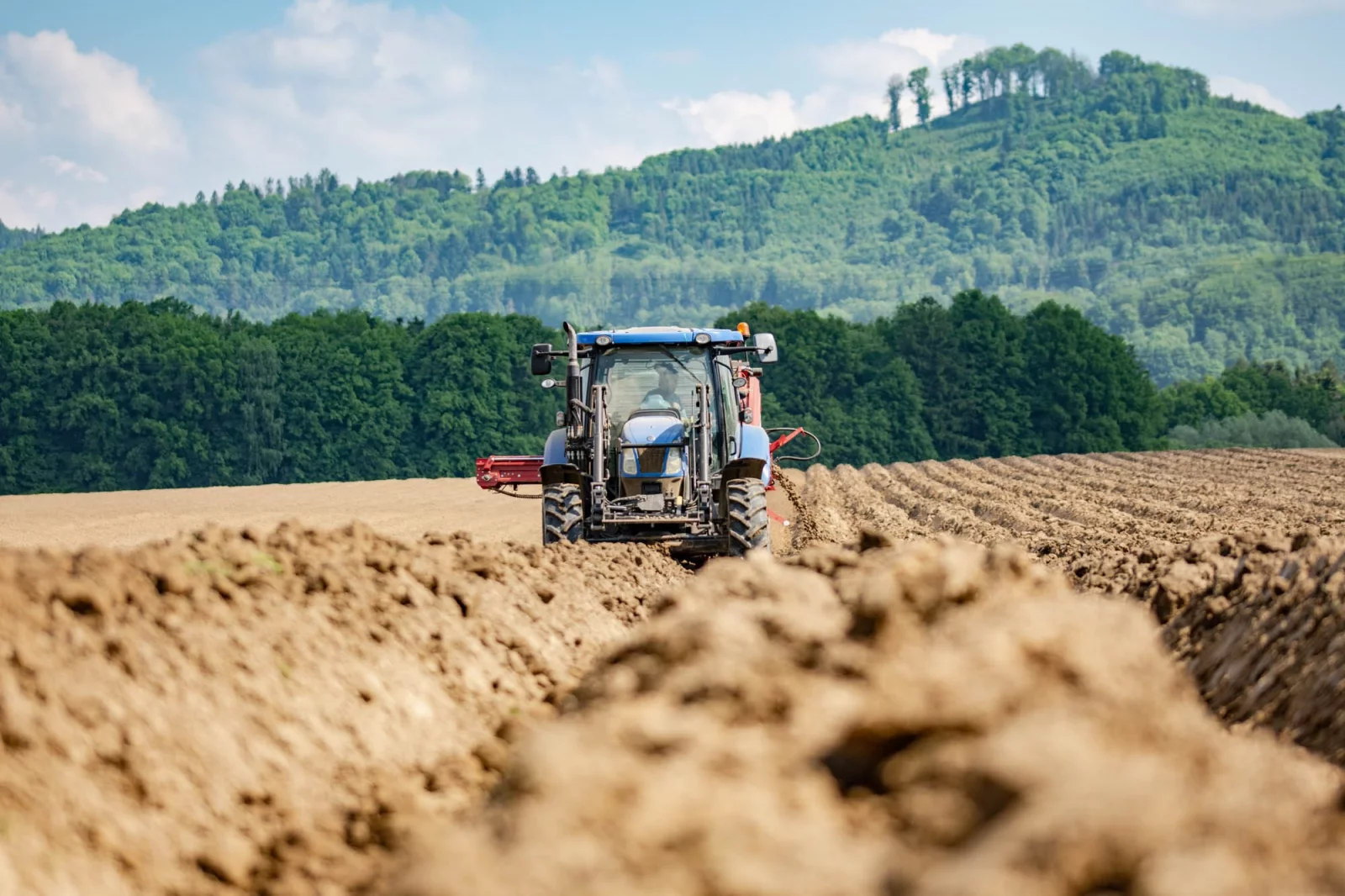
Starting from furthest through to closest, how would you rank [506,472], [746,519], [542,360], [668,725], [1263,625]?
[506,472] < [542,360] < [746,519] < [1263,625] < [668,725]

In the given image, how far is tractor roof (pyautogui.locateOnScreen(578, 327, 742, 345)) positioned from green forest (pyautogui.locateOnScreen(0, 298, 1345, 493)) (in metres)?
42.7

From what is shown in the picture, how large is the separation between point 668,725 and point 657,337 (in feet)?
34.4

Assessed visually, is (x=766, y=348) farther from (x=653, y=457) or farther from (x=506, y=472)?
(x=506, y=472)

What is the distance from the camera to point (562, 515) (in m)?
13.8

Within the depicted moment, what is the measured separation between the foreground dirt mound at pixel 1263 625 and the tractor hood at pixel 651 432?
4602 mm

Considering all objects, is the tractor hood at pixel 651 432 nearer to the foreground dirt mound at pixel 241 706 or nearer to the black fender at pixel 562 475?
the black fender at pixel 562 475

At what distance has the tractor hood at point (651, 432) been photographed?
13805 millimetres

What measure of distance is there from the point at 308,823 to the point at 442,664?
209 centimetres

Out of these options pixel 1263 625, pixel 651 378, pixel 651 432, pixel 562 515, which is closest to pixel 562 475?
pixel 562 515

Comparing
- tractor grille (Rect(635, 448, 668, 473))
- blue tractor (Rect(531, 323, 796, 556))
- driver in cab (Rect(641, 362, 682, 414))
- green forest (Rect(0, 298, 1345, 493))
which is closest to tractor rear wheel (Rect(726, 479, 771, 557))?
blue tractor (Rect(531, 323, 796, 556))

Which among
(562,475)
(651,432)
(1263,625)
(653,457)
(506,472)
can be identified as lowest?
(1263,625)

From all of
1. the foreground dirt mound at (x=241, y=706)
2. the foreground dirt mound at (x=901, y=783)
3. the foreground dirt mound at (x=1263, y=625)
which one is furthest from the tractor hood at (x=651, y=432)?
the foreground dirt mound at (x=901, y=783)

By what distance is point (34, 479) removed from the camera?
5169 cm

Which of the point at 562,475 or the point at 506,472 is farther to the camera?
the point at 506,472
